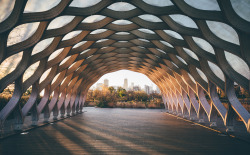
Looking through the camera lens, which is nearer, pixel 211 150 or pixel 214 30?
pixel 211 150

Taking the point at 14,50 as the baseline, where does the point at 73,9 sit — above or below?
above

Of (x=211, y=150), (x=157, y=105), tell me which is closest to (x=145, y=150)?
(x=211, y=150)

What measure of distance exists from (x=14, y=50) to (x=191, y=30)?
446 inches

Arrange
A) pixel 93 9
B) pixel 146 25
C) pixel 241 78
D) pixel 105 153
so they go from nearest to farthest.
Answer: pixel 105 153
pixel 241 78
pixel 93 9
pixel 146 25

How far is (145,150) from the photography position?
332 inches

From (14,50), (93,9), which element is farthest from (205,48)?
(14,50)

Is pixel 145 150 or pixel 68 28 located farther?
pixel 68 28

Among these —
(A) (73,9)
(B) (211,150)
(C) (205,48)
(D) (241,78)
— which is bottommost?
(B) (211,150)

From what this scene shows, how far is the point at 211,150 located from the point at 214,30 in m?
7.06

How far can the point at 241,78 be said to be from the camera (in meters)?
10.9

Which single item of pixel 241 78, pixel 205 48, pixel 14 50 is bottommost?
pixel 241 78

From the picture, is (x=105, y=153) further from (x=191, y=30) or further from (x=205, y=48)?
(x=205, y=48)

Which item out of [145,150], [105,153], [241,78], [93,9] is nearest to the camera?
[105,153]

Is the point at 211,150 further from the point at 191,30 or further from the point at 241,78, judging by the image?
the point at 191,30
